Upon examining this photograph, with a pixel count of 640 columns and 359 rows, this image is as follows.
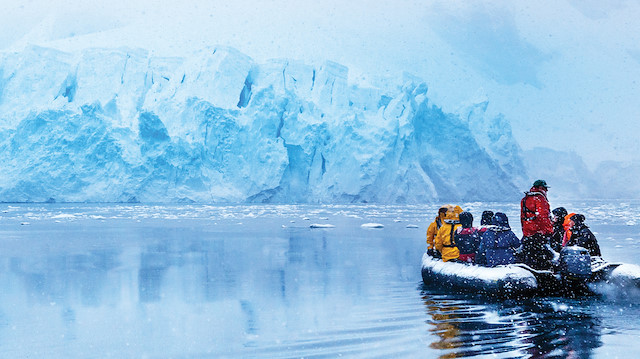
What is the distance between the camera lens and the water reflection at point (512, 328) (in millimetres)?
5373

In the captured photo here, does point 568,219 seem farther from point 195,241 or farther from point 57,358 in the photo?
point 195,241

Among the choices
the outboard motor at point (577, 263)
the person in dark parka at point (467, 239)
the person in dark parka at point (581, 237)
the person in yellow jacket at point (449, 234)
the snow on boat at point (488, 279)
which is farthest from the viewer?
the person in yellow jacket at point (449, 234)

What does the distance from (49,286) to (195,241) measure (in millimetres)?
9370

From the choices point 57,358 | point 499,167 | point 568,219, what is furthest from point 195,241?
point 499,167

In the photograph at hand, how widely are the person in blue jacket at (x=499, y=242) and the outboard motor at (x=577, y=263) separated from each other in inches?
24.3

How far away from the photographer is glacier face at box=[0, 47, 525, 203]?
41.0m

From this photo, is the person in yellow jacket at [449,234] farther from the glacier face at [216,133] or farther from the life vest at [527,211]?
the glacier face at [216,133]

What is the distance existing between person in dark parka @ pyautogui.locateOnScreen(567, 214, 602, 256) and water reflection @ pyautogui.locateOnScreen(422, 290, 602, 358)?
84 cm

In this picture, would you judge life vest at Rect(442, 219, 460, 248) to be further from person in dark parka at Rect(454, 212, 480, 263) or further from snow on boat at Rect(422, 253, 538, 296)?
snow on boat at Rect(422, 253, 538, 296)

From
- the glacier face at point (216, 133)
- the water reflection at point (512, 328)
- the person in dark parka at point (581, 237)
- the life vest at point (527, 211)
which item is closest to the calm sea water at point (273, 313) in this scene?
the water reflection at point (512, 328)

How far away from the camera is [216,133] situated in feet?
140

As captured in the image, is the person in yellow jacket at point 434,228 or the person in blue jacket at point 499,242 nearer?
the person in blue jacket at point 499,242

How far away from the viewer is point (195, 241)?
1902cm

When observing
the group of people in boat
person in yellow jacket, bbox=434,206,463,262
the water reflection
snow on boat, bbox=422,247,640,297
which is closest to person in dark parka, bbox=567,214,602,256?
the group of people in boat
